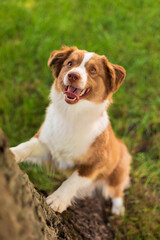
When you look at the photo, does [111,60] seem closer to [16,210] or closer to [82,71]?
[82,71]

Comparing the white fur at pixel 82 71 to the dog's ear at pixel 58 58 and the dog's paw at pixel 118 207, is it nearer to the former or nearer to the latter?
the dog's ear at pixel 58 58

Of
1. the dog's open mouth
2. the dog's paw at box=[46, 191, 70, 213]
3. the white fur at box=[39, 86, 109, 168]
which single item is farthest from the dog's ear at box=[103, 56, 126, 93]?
the dog's paw at box=[46, 191, 70, 213]

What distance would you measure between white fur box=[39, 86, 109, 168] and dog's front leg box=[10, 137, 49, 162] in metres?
0.09

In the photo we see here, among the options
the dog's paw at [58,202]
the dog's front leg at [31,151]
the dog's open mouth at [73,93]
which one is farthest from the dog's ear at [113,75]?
the dog's paw at [58,202]

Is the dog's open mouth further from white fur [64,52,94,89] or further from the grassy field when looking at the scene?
the grassy field

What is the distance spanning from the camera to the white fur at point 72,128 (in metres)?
2.69

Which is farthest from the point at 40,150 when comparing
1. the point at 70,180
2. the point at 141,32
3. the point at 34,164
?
the point at 141,32

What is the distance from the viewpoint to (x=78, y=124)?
107 inches

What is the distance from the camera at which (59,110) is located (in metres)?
2.76

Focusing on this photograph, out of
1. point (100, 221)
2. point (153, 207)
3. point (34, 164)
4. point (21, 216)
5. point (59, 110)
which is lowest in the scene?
point (153, 207)

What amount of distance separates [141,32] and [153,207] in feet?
12.1

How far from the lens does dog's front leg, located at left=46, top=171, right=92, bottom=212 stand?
2381 mm

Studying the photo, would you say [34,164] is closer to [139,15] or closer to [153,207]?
[153,207]

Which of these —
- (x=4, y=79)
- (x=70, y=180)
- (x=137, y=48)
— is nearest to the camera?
(x=70, y=180)
